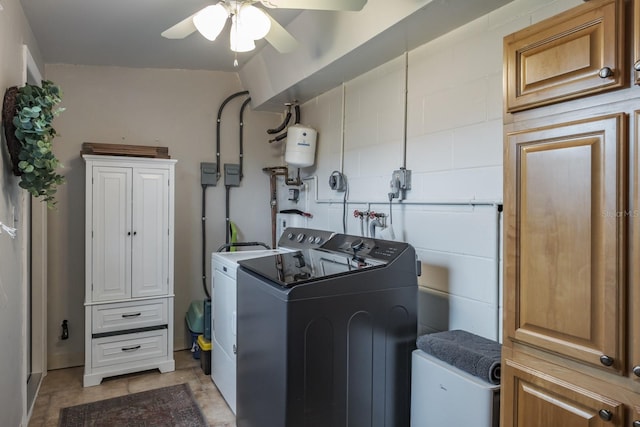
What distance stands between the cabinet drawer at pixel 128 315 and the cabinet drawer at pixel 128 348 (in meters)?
0.07

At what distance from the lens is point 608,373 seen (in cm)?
106

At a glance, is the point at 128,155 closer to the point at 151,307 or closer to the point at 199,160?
the point at 199,160

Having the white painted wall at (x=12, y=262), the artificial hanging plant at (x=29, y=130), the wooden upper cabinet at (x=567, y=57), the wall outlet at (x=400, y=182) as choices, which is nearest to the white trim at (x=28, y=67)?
the white painted wall at (x=12, y=262)

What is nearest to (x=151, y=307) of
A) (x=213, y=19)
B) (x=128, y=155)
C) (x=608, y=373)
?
(x=128, y=155)

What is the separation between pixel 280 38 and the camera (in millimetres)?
2125

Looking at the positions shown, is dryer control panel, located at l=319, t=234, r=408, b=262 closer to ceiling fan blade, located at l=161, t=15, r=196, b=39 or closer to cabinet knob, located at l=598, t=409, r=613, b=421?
cabinet knob, located at l=598, t=409, r=613, b=421

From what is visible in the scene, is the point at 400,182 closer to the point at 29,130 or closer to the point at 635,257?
the point at 635,257

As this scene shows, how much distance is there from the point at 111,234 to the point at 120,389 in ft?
3.76

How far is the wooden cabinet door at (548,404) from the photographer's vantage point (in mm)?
1067

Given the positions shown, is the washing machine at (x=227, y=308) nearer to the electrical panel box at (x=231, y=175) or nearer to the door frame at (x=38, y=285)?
the electrical panel box at (x=231, y=175)

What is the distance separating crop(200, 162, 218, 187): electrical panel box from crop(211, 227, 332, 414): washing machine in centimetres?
100

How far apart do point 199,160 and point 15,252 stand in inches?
73.5

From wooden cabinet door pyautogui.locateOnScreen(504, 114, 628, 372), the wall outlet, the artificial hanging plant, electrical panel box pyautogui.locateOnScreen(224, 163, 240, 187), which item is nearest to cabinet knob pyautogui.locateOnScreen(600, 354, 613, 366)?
wooden cabinet door pyautogui.locateOnScreen(504, 114, 628, 372)

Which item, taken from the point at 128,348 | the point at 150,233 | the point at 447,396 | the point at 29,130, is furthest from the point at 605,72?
the point at 128,348
